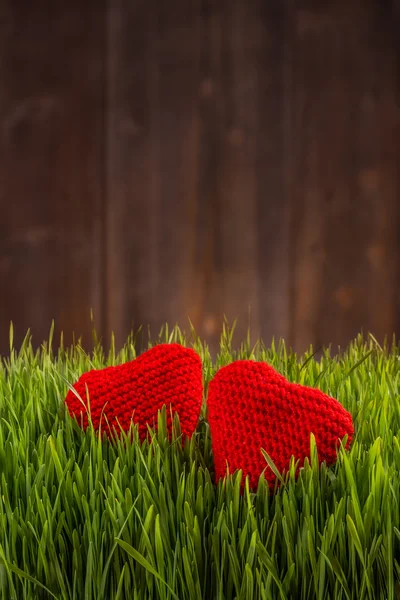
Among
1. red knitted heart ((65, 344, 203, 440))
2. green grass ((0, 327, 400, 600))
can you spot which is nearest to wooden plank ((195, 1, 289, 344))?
red knitted heart ((65, 344, 203, 440))

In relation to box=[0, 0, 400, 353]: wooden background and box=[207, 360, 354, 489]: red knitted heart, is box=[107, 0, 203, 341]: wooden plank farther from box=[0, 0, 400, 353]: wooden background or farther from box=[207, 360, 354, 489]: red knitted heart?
box=[207, 360, 354, 489]: red knitted heart

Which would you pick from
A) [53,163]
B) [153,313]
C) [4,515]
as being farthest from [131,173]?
[4,515]

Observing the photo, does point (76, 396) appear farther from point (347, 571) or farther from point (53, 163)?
point (53, 163)

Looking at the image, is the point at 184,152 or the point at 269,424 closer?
the point at 269,424

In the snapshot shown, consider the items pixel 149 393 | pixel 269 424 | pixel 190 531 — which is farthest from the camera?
pixel 149 393

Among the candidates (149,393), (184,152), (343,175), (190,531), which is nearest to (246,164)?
(184,152)

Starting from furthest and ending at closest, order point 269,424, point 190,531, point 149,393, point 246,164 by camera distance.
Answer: point 246,164, point 149,393, point 269,424, point 190,531

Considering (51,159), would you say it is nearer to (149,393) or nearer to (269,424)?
(149,393)

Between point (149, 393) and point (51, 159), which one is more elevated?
point (51, 159)
